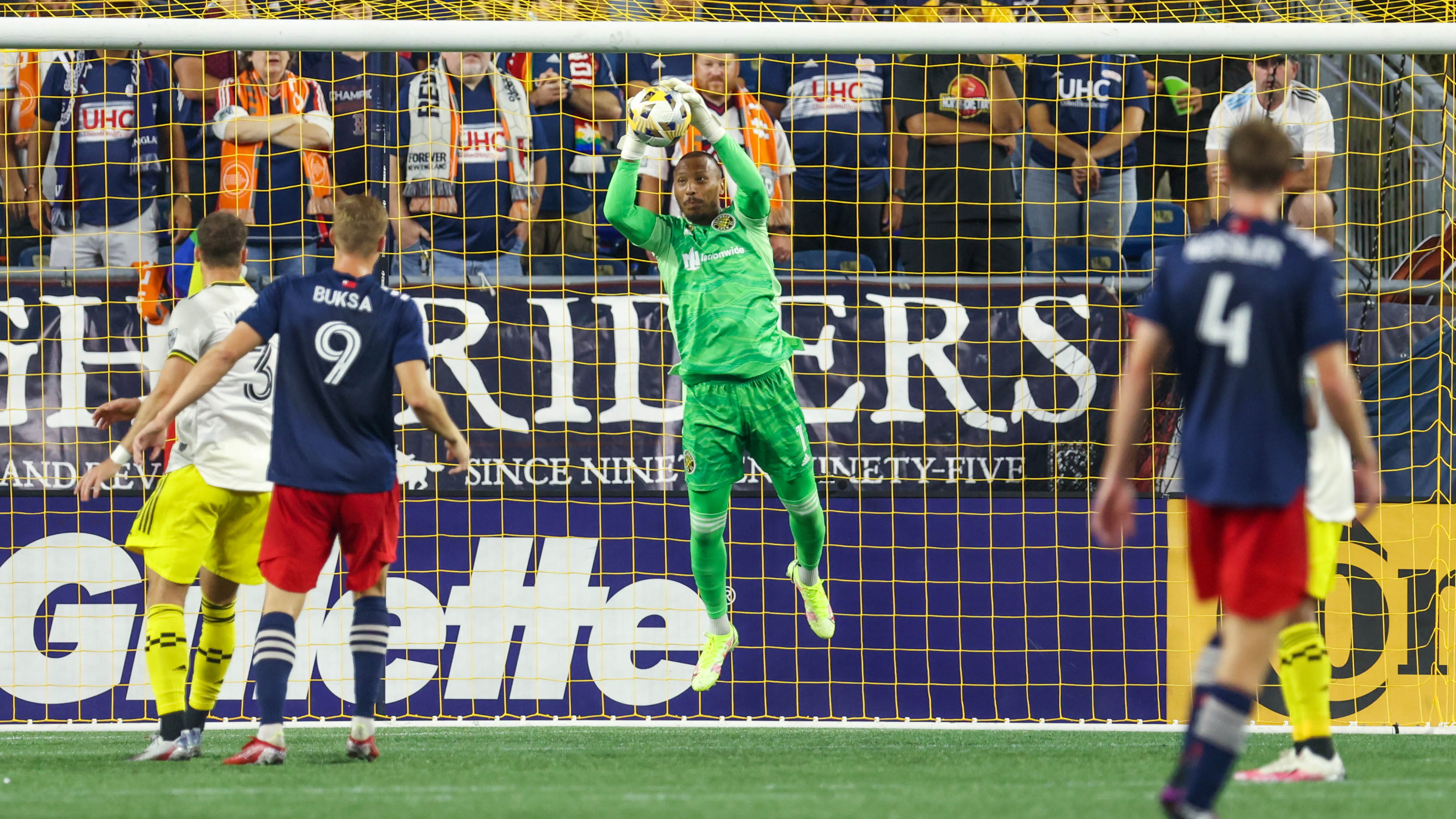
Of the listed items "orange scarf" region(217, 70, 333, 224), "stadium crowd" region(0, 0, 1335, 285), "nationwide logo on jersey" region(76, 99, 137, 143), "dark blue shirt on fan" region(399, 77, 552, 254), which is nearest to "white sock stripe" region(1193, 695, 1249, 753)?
"stadium crowd" region(0, 0, 1335, 285)

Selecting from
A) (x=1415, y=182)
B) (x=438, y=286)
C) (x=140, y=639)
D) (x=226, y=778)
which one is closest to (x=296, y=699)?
(x=140, y=639)

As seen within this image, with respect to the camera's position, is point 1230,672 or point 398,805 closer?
point 1230,672

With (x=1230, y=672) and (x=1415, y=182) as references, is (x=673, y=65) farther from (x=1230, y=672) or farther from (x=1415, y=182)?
(x=1230, y=672)

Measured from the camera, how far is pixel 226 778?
520 centimetres

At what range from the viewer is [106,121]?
30.3 feet

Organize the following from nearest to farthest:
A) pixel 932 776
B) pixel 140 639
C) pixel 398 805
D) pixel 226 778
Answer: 1. pixel 398 805
2. pixel 226 778
3. pixel 932 776
4. pixel 140 639

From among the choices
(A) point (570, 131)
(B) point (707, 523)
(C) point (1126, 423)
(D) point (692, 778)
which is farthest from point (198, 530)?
(A) point (570, 131)

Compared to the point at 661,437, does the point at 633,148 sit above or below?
above

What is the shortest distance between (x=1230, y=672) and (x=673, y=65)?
6.88 meters

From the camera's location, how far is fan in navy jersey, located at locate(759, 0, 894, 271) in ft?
31.2

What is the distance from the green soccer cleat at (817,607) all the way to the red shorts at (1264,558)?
11.9 feet

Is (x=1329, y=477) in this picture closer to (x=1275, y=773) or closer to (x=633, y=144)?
(x=1275, y=773)

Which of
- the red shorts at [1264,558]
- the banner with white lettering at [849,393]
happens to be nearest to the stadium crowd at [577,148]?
the banner with white lettering at [849,393]

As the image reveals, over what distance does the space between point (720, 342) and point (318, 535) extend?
6.99 ft
